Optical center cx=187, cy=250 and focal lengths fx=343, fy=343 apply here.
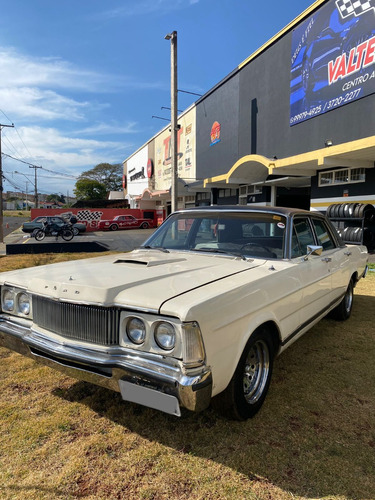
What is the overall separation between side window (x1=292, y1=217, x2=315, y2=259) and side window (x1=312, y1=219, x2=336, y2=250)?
0.84 ft

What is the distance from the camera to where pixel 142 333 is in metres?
2.16

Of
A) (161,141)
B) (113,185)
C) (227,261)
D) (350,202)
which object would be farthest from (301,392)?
(113,185)

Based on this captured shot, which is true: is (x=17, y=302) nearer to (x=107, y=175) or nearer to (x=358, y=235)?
(x=358, y=235)

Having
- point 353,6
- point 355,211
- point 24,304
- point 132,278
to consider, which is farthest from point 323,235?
point 353,6

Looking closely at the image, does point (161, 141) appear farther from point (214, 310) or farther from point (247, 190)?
point (214, 310)

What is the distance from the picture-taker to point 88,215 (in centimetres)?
3269

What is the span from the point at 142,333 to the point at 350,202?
12.9 meters

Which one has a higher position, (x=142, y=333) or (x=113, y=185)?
(x=113, y=185)

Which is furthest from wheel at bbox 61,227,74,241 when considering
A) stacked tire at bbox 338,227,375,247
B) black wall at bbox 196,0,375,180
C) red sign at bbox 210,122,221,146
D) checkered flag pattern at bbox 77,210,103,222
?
stacked tire at bbox 338,227,375,247

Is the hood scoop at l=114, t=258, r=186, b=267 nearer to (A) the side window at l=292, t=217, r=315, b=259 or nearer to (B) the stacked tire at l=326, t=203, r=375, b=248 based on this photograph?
(A) the side window at l=292, t=217, r=315, b=259

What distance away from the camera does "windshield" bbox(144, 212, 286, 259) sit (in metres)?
3.44

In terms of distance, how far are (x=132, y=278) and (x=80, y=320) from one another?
0.46 meters

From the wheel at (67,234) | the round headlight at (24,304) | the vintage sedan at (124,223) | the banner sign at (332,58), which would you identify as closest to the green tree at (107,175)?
the vintage sedan at (124,223)

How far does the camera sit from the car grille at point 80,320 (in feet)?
7.31
